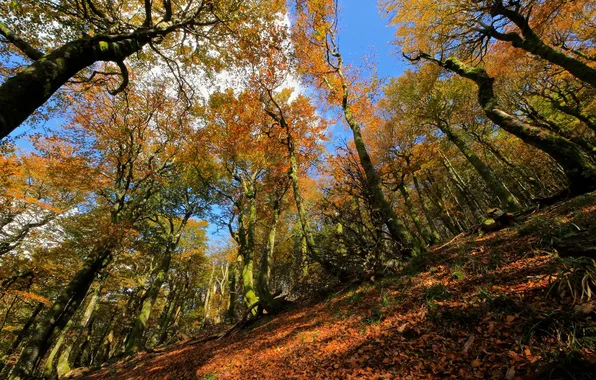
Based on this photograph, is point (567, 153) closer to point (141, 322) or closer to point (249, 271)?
point (249, 271)

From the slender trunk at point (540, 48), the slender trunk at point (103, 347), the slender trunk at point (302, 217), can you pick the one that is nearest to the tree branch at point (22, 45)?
the slender trunk at point (302, 217)

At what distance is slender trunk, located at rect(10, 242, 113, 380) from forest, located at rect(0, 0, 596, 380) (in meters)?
0.07

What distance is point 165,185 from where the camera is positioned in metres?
15.4

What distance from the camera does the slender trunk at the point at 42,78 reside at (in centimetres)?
331

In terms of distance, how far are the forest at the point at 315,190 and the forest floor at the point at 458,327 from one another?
31mm

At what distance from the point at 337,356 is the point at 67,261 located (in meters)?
20.6

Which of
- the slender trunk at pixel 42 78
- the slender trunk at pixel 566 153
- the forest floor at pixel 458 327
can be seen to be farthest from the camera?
the slender trunk at pixel 566 153

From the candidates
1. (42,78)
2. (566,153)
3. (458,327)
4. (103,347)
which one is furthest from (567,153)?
(103,347)

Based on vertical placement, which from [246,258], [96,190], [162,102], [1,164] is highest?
[162,102]

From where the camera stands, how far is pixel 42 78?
371 centimetres

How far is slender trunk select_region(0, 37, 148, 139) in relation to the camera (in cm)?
331

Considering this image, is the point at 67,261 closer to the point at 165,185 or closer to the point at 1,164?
the point at 1,164

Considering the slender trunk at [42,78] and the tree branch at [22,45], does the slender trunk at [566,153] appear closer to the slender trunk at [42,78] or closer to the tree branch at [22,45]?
the slender trunk at [42,78]

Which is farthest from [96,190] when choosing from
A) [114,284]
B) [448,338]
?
[448,338]
